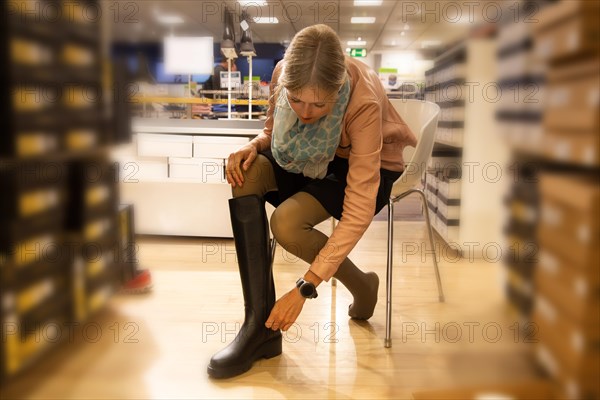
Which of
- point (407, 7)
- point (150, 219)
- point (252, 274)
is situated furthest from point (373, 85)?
point (150, 219)

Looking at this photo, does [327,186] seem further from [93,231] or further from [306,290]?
[93,231]

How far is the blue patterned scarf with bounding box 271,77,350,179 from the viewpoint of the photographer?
799 millimetres

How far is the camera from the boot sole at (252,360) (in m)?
0.78

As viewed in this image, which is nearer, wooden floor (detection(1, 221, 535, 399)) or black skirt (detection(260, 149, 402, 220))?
wooden floor (detection(1, 221, 535, 399))

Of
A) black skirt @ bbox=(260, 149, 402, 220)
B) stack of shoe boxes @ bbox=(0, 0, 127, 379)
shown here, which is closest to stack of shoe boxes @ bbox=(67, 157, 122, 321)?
stack of shoe boxes @ bbox=(0, 0, 127, 379)

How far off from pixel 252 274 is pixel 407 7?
1.65 feet

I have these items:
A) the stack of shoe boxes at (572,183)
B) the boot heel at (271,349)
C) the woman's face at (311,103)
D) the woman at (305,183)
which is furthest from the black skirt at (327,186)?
the stack of shoe boxes at (572,183)

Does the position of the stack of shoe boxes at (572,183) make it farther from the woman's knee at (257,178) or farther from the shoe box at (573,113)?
the woman's knee at (257,178)

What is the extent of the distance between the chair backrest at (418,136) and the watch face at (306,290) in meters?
0.40

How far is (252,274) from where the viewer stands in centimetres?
84

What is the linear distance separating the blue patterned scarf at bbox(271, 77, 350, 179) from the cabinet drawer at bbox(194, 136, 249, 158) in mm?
431

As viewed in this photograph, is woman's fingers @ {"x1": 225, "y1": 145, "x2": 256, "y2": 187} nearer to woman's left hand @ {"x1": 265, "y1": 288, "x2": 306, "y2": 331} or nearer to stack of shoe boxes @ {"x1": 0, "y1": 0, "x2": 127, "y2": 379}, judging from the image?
woman's left hand @ {"x1": 265, "y1": 288, "x2": 306, "y2": 331}

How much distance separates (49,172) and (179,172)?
0.53 metres

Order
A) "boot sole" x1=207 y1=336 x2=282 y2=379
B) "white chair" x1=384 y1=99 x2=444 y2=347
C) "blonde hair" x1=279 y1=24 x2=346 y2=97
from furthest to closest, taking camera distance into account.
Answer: "white chair" x1=384 y1=99 x2=444 y2=347, "boot sole" x1=207 y1=336 x2=282 y2=379, "blonde hair" x1=279 y1=24 x2=346 y2=97
